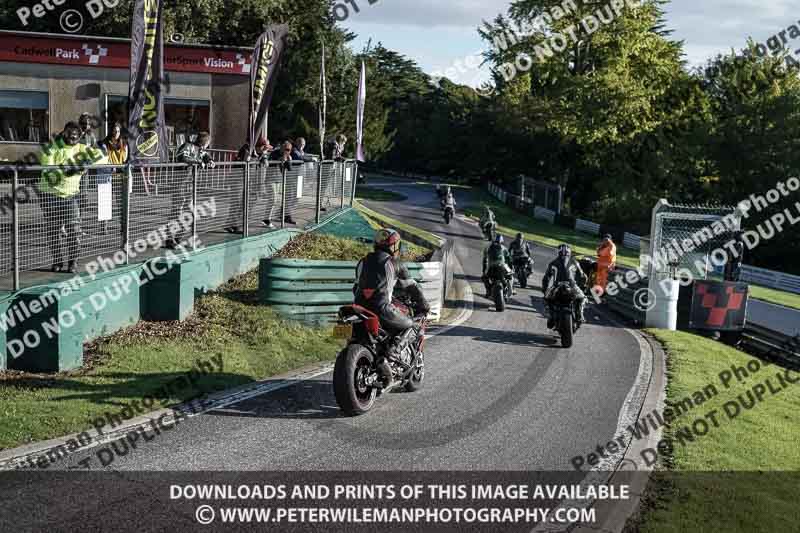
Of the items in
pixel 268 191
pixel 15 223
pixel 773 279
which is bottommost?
pixel 773 279

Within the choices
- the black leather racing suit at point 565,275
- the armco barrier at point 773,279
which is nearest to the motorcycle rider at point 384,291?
the black leather racing suit at point 565,275

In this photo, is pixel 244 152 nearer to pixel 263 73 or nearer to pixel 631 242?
pixel 263 73

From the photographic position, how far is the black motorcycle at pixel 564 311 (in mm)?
14414

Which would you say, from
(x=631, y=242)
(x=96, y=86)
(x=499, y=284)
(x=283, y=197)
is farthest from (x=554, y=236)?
(x=283, y=197)

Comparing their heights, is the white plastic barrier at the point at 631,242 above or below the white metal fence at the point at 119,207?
below

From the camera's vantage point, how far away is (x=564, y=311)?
569 inches

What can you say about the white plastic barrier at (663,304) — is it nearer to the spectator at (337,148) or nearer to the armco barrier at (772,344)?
the armco barrier at (772,344)

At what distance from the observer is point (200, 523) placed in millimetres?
5867

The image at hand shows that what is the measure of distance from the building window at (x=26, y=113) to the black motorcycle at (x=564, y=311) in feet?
48.2

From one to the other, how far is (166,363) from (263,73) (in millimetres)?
9198

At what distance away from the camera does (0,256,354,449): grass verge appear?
8.08 metres

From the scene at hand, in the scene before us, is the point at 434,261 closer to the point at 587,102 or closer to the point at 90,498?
the point at 90,498

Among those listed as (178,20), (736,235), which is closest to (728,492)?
(736,235)

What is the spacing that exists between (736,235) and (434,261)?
30.7ft
